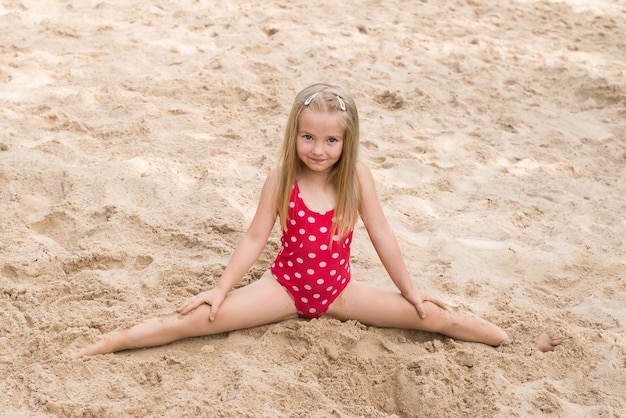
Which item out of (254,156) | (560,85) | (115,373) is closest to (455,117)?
(560,85)

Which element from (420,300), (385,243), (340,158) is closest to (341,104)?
(340,158)

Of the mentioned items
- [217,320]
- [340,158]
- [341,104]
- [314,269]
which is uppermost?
[341,104]

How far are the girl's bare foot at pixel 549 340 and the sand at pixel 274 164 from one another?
0.14 ft

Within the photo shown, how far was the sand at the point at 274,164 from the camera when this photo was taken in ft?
7.91

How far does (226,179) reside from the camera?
12.1 feet

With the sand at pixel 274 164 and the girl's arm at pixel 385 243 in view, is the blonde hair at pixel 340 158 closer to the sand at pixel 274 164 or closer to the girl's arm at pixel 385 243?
the girl's arm at pixel 385 243

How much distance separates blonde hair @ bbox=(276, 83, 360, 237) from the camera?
2504mm

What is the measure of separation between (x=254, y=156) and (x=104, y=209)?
36.5 inches

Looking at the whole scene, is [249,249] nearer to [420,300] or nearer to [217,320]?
[217,320]

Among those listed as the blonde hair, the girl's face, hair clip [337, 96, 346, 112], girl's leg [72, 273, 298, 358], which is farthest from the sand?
hair clip [337, 96, 346, 112]

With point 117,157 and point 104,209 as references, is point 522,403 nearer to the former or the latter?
point 104,209

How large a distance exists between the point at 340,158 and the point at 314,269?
1.32ft

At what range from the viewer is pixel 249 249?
2.67 metres

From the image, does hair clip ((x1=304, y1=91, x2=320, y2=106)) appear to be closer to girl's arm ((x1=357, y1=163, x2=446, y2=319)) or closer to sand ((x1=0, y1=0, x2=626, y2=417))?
girl's arm ((x1=357, y1=163, x2=446, y2=319))
